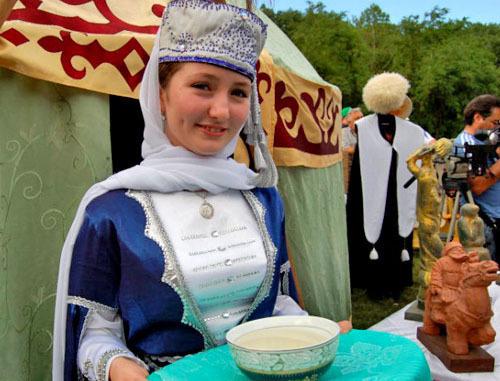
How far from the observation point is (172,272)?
3.06ft

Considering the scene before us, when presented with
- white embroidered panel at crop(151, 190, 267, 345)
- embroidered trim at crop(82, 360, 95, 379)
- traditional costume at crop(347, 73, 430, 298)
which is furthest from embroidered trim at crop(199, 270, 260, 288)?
traditional costume at crop(347, 73, 430, 298)

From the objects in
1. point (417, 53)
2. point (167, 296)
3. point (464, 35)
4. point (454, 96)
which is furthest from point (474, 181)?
point (464, 35)

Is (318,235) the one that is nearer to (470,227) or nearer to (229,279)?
(470,227)

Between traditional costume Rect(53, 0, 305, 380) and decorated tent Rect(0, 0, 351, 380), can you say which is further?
decorated tent Rect(0, 0, 351, 380)

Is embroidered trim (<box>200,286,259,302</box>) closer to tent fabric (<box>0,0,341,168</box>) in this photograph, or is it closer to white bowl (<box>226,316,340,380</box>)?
white bowl (<box>226,316,340,380</box>)

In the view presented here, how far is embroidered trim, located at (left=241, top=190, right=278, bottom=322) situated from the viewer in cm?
103

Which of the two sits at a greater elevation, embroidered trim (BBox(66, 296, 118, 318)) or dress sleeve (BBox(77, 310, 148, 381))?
embroidered trim (BBox(66, 296, 118, 318))

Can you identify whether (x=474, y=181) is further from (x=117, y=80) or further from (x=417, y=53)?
(x=417, y=53)

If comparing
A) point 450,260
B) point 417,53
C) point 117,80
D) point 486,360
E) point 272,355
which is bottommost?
point 486,360

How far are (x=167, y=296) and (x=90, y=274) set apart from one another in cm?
15

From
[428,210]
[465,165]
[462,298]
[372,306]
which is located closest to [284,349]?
[462,298]

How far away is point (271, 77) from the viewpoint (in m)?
1.80

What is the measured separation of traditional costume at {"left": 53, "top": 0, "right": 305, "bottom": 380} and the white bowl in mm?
157

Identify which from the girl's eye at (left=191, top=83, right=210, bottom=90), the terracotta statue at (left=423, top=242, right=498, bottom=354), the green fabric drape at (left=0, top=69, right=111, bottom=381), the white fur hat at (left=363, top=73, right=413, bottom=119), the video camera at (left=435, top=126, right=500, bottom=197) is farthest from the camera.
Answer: the white fur hat at (left=363, top=73, right=413, bottom=119)
